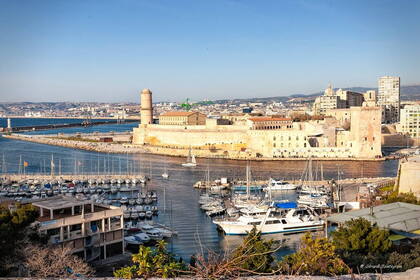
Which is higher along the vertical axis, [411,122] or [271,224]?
[411,122]

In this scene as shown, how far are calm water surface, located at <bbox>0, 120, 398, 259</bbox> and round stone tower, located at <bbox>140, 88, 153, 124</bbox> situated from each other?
14.9ft

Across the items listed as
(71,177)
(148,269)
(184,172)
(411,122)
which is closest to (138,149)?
(184,172)

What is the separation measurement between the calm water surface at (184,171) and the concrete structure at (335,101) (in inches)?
639

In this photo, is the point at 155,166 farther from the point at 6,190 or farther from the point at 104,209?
the point at 104,209

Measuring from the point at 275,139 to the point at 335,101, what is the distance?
15.6m

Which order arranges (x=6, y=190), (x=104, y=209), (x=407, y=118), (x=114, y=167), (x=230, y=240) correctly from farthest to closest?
(x=407, y=118)
(x=114, y=167)
(x=6, y=190)
(x=230, y=240)
(x=104, y=209)

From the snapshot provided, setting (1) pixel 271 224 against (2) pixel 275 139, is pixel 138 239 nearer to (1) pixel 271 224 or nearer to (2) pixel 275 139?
(1) pixel 271 224

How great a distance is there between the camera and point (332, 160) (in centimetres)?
1769

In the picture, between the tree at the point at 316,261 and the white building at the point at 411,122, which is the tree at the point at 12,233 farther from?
the white building at the point at 411,122

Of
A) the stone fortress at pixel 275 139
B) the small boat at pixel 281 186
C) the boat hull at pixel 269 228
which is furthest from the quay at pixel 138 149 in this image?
the boat hull at pixel 269 228

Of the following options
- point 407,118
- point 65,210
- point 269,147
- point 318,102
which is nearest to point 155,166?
point 269,147

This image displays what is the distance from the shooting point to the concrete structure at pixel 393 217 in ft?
18.3

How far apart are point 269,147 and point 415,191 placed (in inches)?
414

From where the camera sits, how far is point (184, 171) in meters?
15.5
